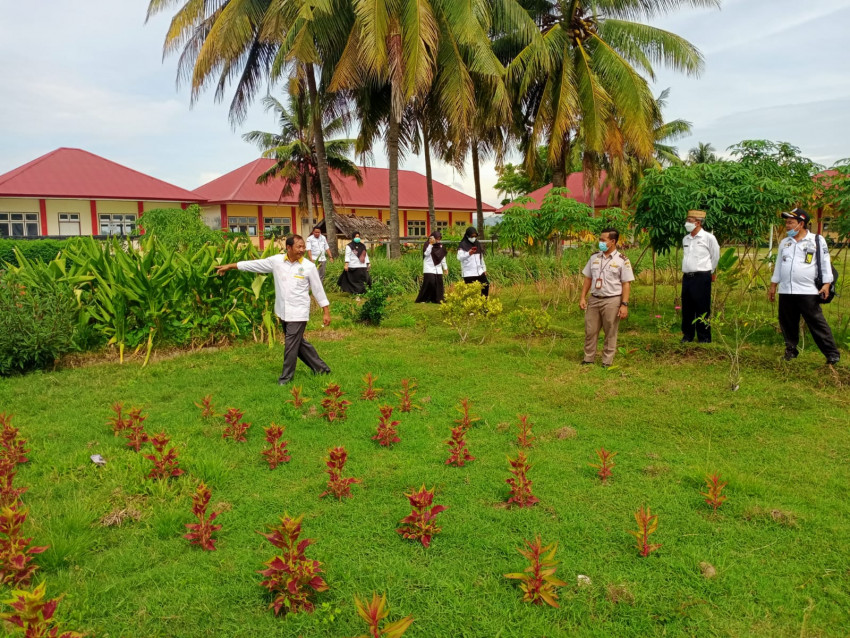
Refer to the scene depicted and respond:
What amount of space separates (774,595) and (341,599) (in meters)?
1.87

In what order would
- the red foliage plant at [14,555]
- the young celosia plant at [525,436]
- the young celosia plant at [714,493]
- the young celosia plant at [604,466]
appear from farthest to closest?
the young celosia plant at [525,436] → the young celosia plant at [604,466] → the young celosia plant at [714,493] → the red foliage plant at [14,555]

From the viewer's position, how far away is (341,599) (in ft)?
8.79

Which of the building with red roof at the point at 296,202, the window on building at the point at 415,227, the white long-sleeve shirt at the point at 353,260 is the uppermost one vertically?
the building with red roof at the point at 296,202

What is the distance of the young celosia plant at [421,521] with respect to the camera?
3070 millimetres

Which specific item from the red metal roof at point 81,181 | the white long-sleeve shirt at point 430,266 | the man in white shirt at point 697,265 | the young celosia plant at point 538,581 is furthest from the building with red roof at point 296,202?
the young celosia plant at point 538,581

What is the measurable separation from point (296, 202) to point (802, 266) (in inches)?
1048

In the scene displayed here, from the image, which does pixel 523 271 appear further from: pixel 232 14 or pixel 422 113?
pixel 232 14

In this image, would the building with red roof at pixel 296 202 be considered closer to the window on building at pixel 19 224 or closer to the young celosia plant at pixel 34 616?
the window on building at pixel 19 224

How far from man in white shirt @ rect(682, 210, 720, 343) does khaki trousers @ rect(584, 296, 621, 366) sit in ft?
3.81

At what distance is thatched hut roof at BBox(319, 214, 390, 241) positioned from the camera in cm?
2645

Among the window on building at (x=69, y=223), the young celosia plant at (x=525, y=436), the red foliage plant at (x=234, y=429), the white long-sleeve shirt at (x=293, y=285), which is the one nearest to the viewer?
the young celosia plant at (x=525, y=436)

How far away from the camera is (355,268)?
12453 millimetres

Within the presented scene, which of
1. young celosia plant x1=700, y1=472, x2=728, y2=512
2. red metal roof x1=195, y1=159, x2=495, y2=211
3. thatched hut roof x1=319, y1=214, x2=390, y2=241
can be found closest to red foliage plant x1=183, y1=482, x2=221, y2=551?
young celosia plant x1=700, y1=472, x2=728, y2=512

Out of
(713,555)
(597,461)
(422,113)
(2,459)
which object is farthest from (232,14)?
(713,555)
